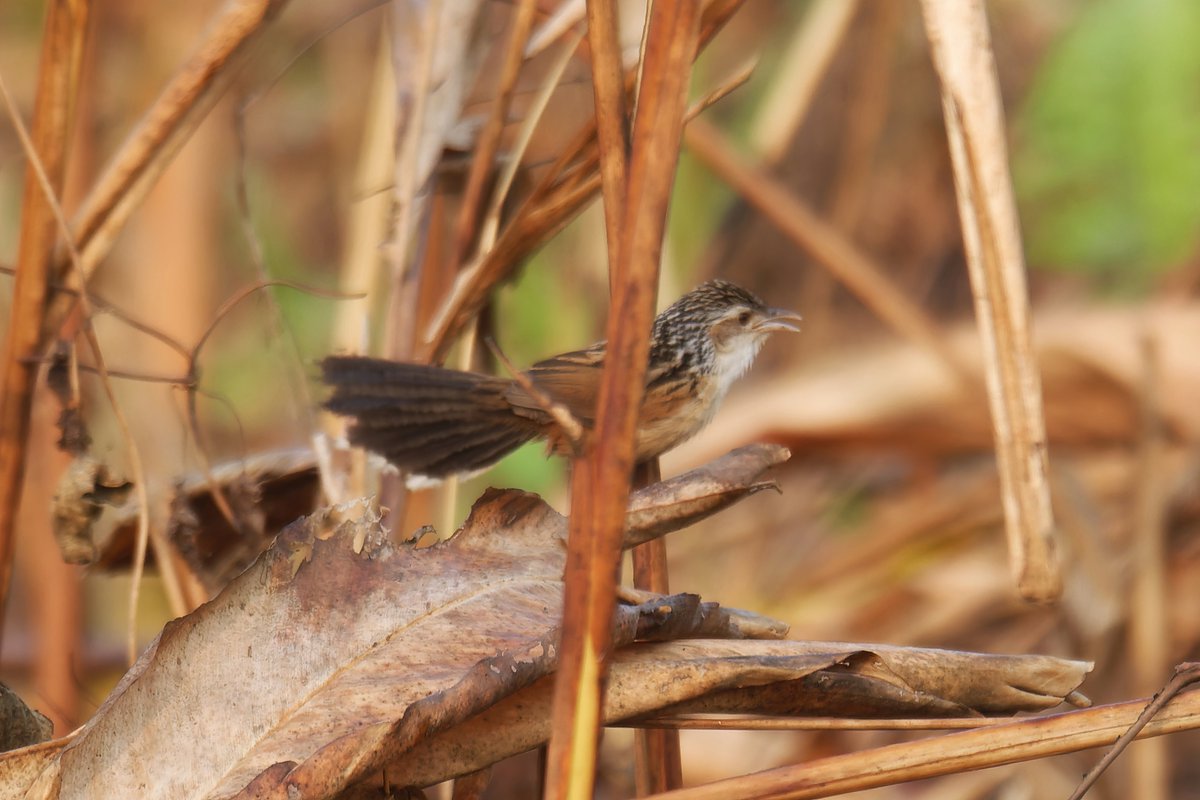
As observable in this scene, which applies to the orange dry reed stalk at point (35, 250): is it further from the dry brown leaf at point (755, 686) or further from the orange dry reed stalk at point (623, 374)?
the orange dry reed stalk at point (623, 374)

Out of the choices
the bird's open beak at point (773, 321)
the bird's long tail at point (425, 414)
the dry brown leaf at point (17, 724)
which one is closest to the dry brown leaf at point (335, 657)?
the dry brown leaf at point (17, 724)

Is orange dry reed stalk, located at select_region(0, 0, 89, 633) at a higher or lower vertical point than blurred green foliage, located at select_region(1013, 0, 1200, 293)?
lower

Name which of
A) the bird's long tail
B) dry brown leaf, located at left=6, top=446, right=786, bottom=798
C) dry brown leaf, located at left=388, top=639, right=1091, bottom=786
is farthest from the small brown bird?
dry brown leaf, located at left=388, top=639, right=1091, bottom=786

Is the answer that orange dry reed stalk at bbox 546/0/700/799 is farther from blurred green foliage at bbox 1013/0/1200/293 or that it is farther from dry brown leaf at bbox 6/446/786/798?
blurred green foliage at bbox 1013/0/1200/293

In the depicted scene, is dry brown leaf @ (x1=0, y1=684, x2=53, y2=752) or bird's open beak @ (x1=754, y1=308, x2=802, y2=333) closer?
dry brown leaf @ (x1=0, y1=684, x2=53, y2=752)

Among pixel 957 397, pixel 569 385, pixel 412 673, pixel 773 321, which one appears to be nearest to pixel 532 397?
pixel 569 385
